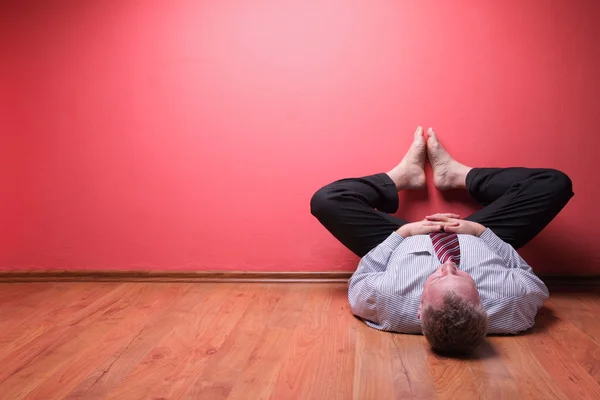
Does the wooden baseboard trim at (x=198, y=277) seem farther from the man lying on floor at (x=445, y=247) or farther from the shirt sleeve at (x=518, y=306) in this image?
the shirt sleeve at (x=518, y=306)

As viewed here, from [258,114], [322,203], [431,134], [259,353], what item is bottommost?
[259,353]

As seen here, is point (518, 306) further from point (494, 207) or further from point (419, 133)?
point (419, 133)

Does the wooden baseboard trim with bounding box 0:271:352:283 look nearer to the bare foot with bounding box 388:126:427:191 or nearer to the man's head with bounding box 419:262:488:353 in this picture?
the bare foot with bounding box 388:126:427:191

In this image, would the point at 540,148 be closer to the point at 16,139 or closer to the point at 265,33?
the point at 265,33

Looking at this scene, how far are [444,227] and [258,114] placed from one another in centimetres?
94

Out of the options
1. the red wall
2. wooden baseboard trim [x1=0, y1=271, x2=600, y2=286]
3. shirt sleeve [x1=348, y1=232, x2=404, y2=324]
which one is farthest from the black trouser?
wooden baseboard trim [x1=0, y1=271, x2=600, y2=286]

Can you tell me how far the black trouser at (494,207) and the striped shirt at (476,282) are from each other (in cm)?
17

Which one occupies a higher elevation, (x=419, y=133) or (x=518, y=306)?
(x=419, y=133)

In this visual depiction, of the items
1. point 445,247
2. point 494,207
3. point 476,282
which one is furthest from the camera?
point 494,207

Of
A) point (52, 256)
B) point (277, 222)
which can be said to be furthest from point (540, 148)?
point (52, 256)

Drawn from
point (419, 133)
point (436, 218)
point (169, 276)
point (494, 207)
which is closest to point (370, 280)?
point (436, 218)

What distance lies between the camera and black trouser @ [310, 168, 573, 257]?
6.85 feet

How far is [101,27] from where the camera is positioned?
250 centimetres

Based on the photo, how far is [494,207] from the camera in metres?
2.13
